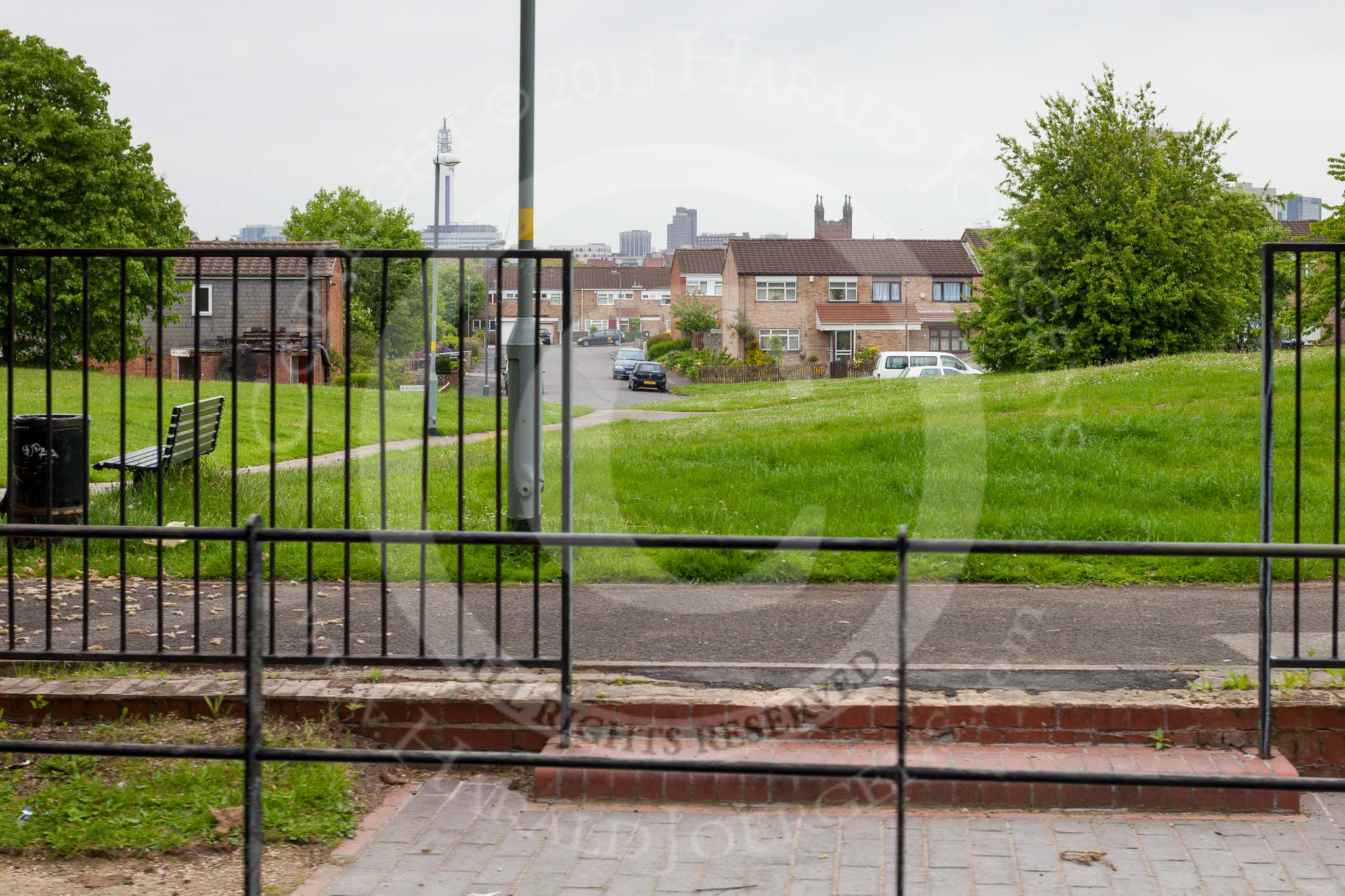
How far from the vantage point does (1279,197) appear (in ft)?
133

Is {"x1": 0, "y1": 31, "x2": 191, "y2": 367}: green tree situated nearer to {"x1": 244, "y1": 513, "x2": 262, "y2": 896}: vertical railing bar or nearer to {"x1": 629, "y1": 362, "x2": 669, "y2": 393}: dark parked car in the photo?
{"x1": 629, "y1": 362, "x2": 669, "y2": 393}: dark parked car

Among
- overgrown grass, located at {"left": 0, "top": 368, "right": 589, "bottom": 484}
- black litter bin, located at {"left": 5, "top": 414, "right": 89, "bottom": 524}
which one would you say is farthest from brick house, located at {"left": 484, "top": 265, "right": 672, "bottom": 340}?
black litter bin, located at {"left": 5, "top": 414, "right": 89, "bottom": 524}

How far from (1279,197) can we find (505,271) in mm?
36278

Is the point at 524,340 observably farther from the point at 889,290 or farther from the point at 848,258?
the point at 889,290

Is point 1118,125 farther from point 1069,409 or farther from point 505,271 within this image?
point 505,271

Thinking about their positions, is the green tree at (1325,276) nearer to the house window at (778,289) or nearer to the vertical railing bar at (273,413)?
the vertical railing bar at (273,413)

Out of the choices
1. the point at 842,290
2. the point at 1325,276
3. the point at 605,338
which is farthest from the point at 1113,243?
the point at 605,338

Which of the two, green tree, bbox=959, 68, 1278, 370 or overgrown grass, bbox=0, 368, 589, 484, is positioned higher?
green tree, bbox=959, 68, 1278, 370

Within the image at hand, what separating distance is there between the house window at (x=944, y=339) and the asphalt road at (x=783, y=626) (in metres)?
62.4

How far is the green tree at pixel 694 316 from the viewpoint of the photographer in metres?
71.1

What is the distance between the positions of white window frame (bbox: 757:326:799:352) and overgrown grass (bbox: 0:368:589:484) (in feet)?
114

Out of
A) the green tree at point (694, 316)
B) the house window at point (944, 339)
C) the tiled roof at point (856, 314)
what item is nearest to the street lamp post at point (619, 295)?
the green tree at point (694, 316)

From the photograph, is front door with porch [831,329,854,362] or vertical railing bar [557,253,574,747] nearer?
vertical railing bar [557,253,574,747]

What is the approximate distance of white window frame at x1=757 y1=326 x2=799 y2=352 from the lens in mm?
67188
